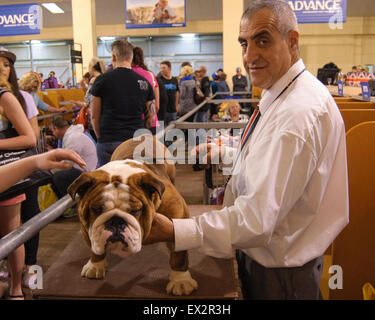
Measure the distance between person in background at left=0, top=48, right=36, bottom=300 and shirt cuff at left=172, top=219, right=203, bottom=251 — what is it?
149 centimetres

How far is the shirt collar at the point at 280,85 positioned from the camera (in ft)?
4.40

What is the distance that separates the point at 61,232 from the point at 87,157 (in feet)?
6.32

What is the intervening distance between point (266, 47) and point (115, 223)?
783 mm

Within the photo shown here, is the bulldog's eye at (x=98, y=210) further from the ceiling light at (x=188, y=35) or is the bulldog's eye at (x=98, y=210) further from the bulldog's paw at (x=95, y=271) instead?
the ceiling light at (x=188, y=35)

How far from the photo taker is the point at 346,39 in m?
21.8

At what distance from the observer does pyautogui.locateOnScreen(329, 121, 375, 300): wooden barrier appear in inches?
77.3

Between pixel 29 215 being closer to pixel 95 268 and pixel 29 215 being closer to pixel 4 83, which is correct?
pixel 4 83

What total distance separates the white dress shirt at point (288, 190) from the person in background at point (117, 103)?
6.91ft

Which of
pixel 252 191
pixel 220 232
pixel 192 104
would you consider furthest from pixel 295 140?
pixel 192 104

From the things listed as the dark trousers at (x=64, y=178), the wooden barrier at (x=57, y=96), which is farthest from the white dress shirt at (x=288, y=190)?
the wooden barrier at (x=57, y=96)

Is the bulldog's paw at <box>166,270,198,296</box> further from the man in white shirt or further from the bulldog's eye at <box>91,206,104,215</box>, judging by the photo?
the bulldog's eye at <box>91,206,104,215</box>

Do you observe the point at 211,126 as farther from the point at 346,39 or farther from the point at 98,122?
the point at 346,39

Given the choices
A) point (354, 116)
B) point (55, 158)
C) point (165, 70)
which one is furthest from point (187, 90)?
point (55, 158)

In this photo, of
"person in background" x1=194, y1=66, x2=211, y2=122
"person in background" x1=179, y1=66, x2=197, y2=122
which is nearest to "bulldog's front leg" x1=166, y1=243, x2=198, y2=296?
"person in background" x1=194, y1=66, x2=211, y2=122
